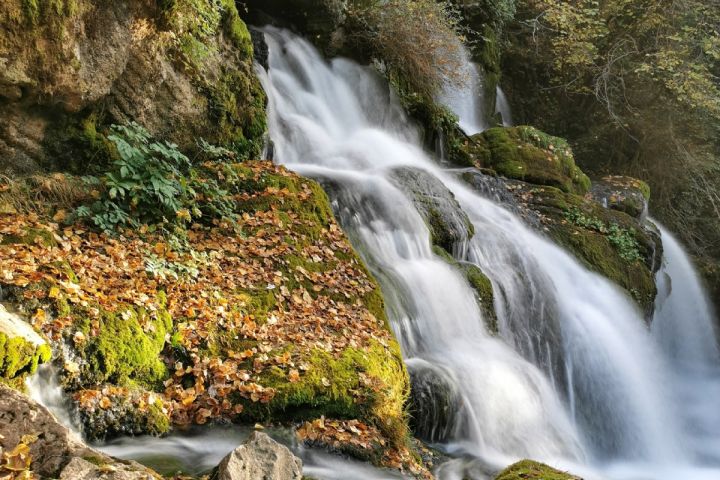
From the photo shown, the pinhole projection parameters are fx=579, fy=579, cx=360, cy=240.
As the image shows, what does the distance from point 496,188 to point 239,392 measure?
8.42m

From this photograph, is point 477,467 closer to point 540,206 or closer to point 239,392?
point 239,392

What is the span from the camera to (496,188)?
37.9ft

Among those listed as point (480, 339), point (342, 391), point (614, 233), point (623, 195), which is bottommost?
point (342, 391)

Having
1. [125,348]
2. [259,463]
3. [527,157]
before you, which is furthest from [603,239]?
[259,463]

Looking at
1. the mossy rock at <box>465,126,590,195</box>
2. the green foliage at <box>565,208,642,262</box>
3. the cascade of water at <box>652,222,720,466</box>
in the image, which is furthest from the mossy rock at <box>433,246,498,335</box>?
the mossy rock at <box>465,126,590,195</box>

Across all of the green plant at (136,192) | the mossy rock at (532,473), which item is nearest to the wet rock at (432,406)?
the mossy rock at (532,473)

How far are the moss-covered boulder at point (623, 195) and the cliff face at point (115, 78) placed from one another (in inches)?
343

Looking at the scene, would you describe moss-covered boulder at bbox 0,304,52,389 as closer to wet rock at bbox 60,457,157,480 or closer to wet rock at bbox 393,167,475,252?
wet rock at bbox 60,457,157,480

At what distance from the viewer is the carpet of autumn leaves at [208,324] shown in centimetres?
385

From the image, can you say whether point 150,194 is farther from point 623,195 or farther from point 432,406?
point 623,195

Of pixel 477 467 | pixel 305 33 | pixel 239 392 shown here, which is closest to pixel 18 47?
pixel 239 392

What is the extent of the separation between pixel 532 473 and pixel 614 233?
8.87m

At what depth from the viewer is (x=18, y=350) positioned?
317 cm

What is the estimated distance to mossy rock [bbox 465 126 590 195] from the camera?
12422mm
